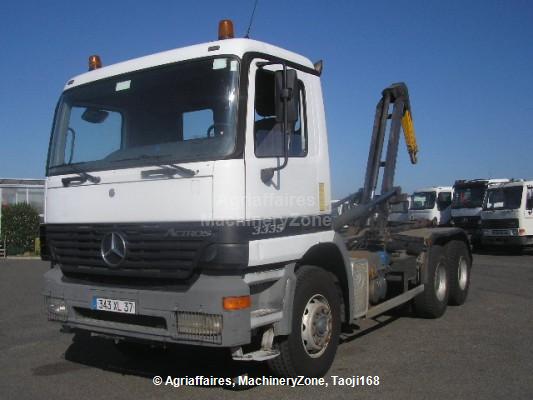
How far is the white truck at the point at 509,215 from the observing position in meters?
18.2

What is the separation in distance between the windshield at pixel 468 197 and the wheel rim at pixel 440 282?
14.1 metres

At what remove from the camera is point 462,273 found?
8.59 meters

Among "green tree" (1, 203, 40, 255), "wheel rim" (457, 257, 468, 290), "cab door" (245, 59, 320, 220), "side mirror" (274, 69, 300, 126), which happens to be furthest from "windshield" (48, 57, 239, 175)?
"green tree" (1, 203, 40, 255)

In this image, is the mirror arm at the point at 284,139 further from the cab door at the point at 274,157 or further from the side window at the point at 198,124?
the side window at the point at 198,124

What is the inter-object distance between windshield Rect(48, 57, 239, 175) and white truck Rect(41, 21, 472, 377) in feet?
0.04

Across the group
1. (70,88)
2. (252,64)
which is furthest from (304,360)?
(70,88)

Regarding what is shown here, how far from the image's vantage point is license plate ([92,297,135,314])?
440 cm

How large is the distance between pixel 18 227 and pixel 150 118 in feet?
67.1

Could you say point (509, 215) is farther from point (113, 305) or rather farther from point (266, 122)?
point (113, 305)

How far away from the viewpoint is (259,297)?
4.46 m

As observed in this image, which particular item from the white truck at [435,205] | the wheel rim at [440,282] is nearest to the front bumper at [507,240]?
the white truck at [435,205]

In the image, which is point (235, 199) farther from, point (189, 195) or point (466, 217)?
point (466, 217)

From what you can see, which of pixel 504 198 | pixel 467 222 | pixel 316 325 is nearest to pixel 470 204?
pixel 467 222

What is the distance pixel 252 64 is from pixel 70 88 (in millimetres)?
2043
